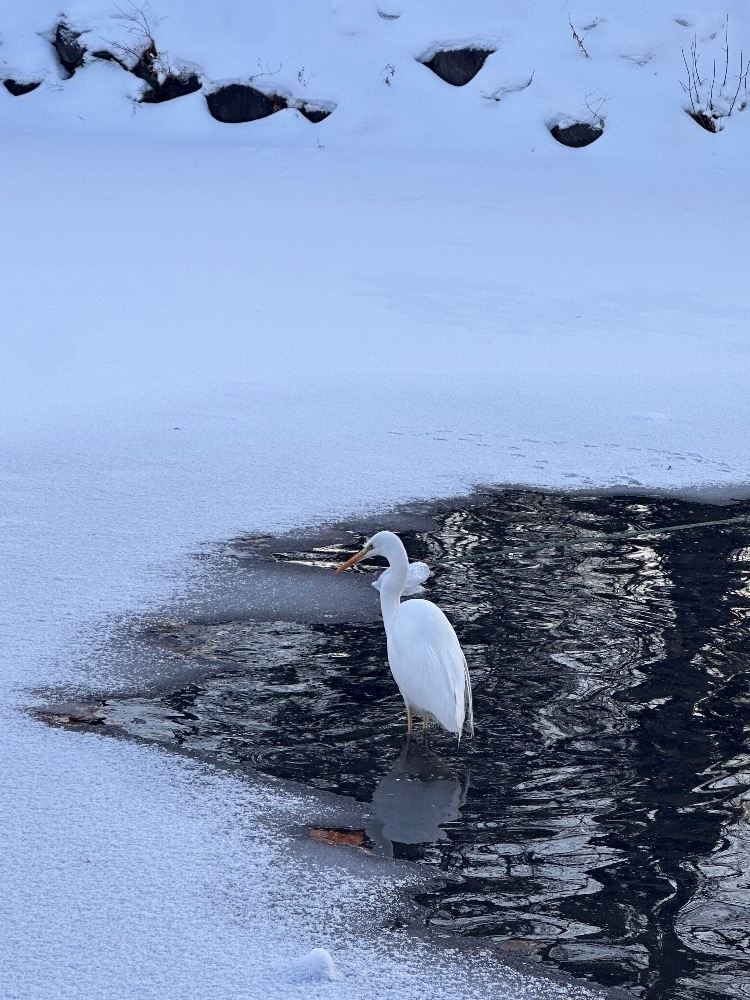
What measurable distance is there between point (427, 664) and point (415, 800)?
1.48 feet

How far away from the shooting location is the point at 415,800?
12.4ft

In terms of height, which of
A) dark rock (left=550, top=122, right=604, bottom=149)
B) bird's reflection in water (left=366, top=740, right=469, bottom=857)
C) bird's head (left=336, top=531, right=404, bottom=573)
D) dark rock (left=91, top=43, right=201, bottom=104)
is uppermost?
dark rock (left=91, top=43, right=201, bottom=104)

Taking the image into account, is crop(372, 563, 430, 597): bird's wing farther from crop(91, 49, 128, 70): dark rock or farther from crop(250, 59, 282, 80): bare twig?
crop(91, 49, 128, 70): dark rock

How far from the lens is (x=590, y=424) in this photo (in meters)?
7.85

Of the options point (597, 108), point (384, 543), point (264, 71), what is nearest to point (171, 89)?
point (264, 71)

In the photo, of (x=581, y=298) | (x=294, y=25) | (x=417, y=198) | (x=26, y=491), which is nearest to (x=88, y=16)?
(x=294, y=25)

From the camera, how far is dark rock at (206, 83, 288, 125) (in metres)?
13.2

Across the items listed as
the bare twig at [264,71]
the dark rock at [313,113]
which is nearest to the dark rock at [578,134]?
the dark rock at [313,113]

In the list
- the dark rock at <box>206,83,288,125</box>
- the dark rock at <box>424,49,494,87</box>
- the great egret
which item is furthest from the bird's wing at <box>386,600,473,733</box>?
the dark rock at <box>424,49,494,87</box>

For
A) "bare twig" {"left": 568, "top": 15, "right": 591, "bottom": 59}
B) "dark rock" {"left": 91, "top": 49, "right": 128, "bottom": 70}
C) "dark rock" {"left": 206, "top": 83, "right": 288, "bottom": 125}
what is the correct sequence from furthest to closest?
"bare twig" {"left": 568, "top": 15, "right": 591, "bottom": 59}, "dark rock" {"left": 91, "top": 49, "right": 128, "bottom": 70}, "dark rock" {"left": 206, "top": 83, "right": 288, "bottom": 125}

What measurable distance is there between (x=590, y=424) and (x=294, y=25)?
25.4ft

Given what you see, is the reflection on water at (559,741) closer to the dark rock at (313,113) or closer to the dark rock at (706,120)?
the dark rock at (313,113)

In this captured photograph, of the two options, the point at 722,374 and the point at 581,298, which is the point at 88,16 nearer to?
the point at 581,298

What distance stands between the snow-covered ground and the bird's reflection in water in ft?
0.88
